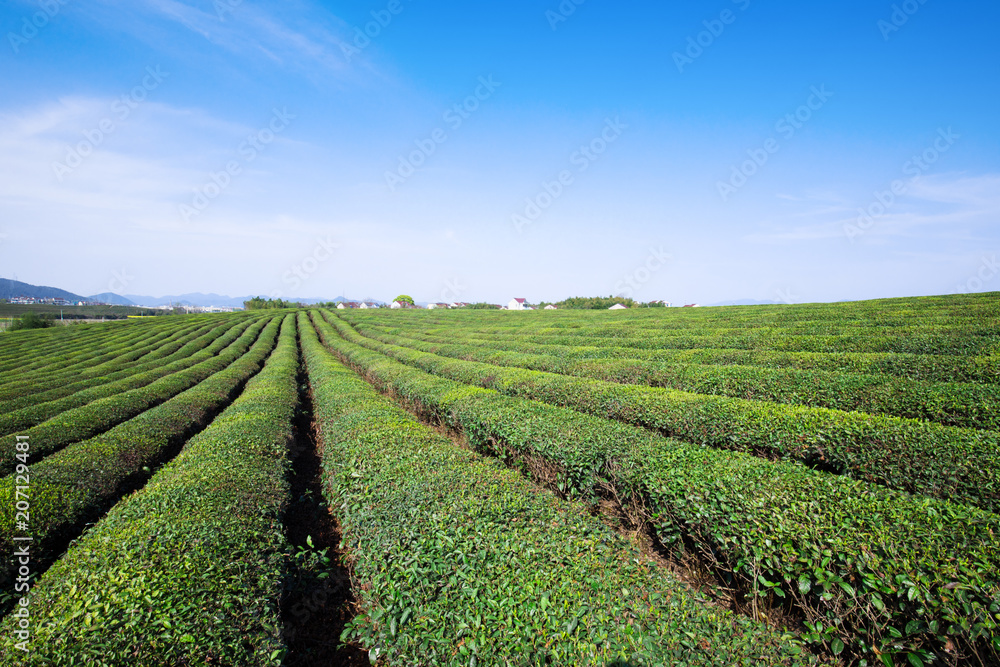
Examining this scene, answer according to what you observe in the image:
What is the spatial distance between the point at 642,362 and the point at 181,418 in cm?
1527

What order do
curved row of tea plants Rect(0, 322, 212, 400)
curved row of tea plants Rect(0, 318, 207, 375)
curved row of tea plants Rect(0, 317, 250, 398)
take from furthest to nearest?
curved row of tea plants Rect(0, 318, 207, 375) → curved row of tea plants Rect(0, 317, 250, 398) → curved row of tea plants Rect(0, 322, 212, 400)

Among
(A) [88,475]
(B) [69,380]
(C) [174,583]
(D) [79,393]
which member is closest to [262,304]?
(B) [69,380]

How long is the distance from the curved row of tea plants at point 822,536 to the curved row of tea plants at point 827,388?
16.9 ft

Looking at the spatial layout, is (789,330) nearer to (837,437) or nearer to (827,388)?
(827,388)

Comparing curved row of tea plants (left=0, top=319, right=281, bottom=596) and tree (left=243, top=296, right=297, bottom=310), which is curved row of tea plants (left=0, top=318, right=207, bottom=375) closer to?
curved row of tea plants (left=0, top=319, right=281, bottom=596)

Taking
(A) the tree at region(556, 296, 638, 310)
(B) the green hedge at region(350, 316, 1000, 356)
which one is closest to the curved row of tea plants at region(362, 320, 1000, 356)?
(B) the green hedge at region(350, 316, 1000, 356)

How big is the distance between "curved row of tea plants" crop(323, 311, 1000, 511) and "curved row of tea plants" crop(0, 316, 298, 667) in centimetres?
809

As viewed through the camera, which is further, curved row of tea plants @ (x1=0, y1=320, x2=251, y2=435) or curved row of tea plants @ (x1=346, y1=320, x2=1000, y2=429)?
curved row of tea plants @ (x1=0, y1=320, x2=251, y2=435)

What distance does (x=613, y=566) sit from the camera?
4438 millimetres

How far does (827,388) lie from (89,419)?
20.3m

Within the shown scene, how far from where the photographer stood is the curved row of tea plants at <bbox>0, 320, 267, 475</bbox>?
992 cm

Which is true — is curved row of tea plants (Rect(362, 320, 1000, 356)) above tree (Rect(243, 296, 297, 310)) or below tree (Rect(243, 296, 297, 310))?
below

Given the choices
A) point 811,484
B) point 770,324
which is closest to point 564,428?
point 811,484

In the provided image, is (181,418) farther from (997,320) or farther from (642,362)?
(997,320)
